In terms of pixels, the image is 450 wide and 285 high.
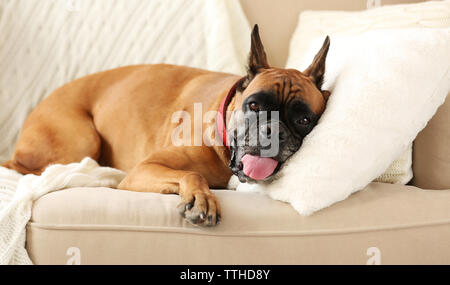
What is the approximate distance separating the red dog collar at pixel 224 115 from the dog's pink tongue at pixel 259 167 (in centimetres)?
21

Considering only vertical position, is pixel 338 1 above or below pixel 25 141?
above

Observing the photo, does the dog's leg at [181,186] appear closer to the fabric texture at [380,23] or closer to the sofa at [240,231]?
the sofa at [240,231]

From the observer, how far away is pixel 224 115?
63.0 inches

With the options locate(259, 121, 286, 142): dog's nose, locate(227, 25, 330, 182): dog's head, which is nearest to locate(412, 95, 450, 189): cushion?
locate(227, 25, 330, 182): dog's head

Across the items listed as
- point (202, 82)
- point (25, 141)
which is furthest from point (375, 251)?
point (25, 141)

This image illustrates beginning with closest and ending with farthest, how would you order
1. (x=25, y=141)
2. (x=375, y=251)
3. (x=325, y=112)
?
(x=375, y=251), (x=325, y=112), (x=25, y=141)

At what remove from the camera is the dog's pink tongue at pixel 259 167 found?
1343 millimetres

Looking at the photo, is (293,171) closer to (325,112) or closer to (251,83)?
(325,112)

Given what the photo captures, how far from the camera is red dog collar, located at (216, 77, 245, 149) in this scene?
5.15 ft

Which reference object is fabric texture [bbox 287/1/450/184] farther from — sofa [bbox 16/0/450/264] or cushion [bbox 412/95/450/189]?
sofa [bbox 16/0/450/264]

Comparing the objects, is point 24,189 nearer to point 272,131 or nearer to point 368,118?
point 272,131

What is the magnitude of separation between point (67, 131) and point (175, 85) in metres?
0.51

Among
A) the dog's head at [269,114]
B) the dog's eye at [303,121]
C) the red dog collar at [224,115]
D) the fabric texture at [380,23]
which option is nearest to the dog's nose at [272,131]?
the dog's head at [269,114]

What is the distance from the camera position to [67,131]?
76.5 inches
